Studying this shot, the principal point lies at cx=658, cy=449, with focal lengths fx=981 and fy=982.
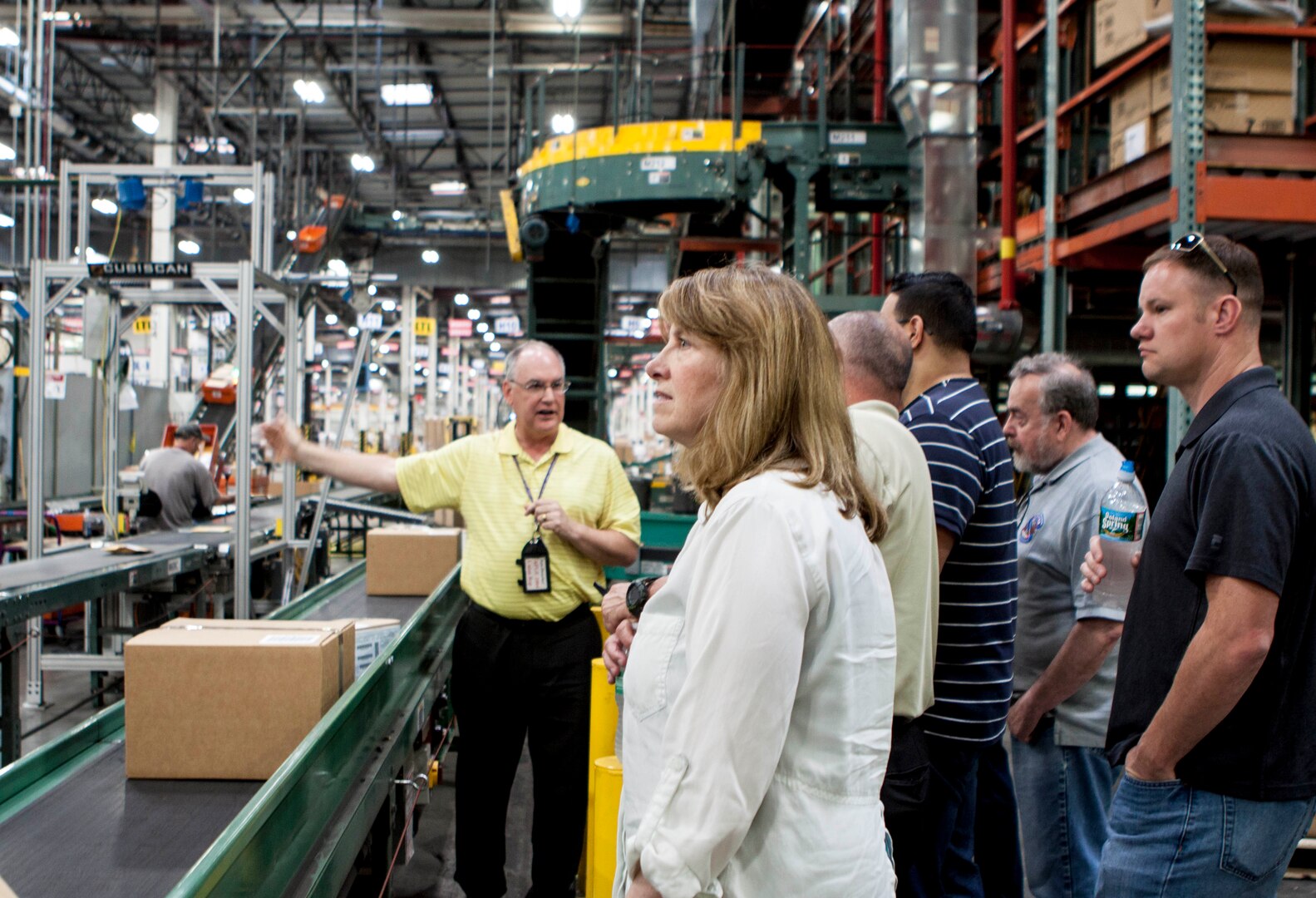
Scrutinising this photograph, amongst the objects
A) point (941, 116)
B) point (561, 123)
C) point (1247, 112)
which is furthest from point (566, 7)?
point (1247, 112)

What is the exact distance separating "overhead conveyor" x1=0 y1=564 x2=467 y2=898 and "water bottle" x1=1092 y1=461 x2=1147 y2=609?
194 cm

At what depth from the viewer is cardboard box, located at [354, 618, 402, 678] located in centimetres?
320

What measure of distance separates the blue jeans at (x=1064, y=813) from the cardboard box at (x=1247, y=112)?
10.6 ft

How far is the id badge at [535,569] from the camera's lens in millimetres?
3242

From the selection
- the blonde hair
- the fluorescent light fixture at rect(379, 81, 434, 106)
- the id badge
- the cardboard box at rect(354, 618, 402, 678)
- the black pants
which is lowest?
the black pants

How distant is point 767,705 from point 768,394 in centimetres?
40

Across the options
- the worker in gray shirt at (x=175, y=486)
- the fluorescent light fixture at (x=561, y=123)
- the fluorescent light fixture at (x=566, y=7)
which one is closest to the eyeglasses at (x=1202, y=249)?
the worker in gray shirt at (x=175, y=486)

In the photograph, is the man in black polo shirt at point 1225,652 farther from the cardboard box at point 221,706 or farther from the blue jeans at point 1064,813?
the cardboard box at point 221,706

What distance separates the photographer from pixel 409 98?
15961 millimetres

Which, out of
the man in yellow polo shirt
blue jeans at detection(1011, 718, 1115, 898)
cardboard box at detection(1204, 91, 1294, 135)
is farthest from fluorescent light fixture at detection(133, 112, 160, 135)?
blue jeans at detection(1011, 718, 1115, 898)

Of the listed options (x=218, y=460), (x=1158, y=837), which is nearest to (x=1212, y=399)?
(x=1158, y=837)

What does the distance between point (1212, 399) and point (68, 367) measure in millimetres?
19821

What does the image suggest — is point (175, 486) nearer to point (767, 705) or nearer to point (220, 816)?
point (220, 816)

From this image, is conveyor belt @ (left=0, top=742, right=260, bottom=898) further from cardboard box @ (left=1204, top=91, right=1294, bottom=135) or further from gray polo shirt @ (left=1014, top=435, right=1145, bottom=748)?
cardboard box @ (left=1204, top=91, right=1294, bottom=135)
